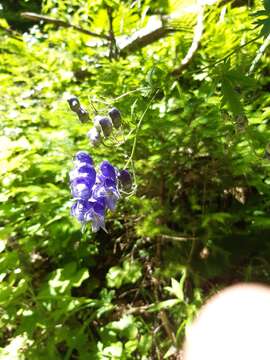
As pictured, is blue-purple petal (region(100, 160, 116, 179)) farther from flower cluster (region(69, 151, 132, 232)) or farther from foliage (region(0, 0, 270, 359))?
foliage (region(0, 0, 270, 359))

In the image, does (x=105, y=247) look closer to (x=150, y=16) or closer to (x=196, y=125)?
(x=196, y=125)

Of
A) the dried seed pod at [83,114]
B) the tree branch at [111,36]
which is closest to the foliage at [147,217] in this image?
the tree branch at [111,36]

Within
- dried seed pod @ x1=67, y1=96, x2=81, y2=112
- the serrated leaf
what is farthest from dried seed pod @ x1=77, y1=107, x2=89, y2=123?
the serrated leaf

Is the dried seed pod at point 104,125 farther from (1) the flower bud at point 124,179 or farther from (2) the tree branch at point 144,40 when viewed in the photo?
(2) the tree branch at point 144,40

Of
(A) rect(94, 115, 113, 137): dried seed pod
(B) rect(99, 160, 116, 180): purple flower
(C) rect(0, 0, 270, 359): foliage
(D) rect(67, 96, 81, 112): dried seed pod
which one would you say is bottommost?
(C) rect(0, 0, 270, 359): foliage

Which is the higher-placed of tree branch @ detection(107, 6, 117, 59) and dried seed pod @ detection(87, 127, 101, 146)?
tree branch @ detection(107, 6, 117, 59)

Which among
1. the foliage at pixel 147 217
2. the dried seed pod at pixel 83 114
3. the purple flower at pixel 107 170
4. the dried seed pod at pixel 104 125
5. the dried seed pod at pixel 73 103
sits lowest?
the foliage at pixel 147 217
